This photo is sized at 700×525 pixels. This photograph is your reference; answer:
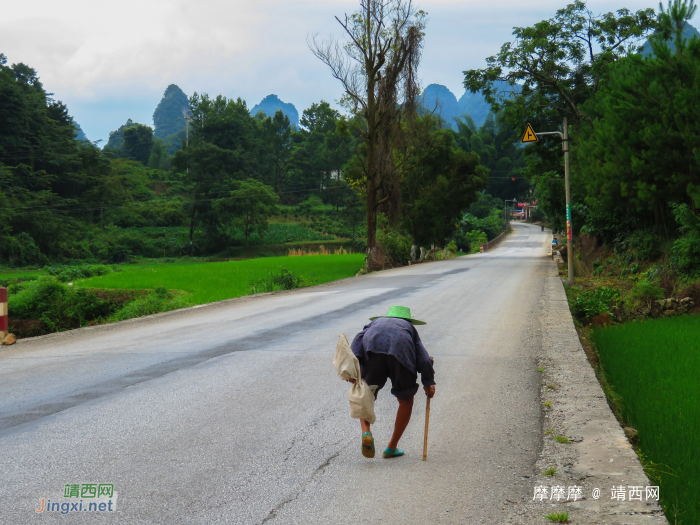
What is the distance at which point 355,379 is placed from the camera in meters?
4.63

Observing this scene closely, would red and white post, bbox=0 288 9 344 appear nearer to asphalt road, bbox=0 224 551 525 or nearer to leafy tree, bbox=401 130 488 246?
asphalt road, bbox=0 224 551 525

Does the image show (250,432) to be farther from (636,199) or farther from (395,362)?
(636,199)

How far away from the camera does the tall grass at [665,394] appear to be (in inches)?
166

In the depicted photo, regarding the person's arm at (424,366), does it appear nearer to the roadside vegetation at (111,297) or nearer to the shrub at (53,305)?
the roadside vegetation at (111,297)

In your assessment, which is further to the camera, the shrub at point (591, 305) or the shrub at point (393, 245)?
the shrub at point (393, 245)

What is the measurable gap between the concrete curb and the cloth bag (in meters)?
1.32

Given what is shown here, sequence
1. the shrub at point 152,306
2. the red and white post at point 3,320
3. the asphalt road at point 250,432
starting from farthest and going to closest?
the shrub at point 152,306 < the red and white post at point 3,320 < the asphalt road at point 250,432

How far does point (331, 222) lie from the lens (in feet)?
295

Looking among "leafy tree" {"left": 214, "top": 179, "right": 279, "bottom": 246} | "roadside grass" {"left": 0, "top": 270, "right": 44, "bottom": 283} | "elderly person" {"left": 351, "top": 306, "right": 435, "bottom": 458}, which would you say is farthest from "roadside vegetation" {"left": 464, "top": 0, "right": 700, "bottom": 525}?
"leafy tree" {"left": 214, "top": 179, "right": 279, "bottom": 246}

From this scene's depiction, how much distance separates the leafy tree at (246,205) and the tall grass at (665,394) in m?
58.5

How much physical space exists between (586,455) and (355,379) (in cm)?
→ 186

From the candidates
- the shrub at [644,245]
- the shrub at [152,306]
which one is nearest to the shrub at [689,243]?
the shrub at [644,245]

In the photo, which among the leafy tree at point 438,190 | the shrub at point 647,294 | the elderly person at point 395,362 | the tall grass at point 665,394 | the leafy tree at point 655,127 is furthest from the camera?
the leafy tree at point 438,190

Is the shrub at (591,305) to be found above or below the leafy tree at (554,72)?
below
